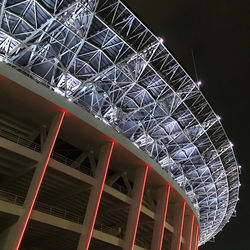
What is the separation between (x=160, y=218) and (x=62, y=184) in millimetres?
9546

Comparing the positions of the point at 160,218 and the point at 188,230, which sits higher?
the point at 188,230

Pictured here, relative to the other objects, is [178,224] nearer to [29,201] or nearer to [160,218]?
[160,218]

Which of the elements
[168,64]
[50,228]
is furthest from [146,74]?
[50,228]

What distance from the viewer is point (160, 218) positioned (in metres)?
26.6

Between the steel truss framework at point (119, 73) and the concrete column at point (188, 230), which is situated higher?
the steel truss framework at point (119, 73)

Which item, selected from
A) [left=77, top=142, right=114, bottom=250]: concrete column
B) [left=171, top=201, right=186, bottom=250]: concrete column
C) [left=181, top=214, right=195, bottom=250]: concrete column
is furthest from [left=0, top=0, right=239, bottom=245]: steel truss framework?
[left=77, top=142, right=114, bottom=250]: concrete column

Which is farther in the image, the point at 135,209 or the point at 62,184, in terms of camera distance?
the point at 135,209

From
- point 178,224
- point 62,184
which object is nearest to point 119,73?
point 62,184

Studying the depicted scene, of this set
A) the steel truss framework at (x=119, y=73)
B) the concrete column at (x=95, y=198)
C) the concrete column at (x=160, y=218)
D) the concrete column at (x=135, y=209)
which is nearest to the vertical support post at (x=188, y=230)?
→ the steel truss framework at (x=119, y=73)

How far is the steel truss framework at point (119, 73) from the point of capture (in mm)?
21672

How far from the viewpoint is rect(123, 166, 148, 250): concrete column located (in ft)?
73.1

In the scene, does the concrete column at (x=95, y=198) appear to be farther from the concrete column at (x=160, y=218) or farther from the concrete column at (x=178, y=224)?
the concrete column at (x=178, y=224)

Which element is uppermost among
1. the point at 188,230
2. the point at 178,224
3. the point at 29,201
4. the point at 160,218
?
the point at 188,230

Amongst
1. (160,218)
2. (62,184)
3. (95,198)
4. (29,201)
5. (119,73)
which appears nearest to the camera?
(29,201)
